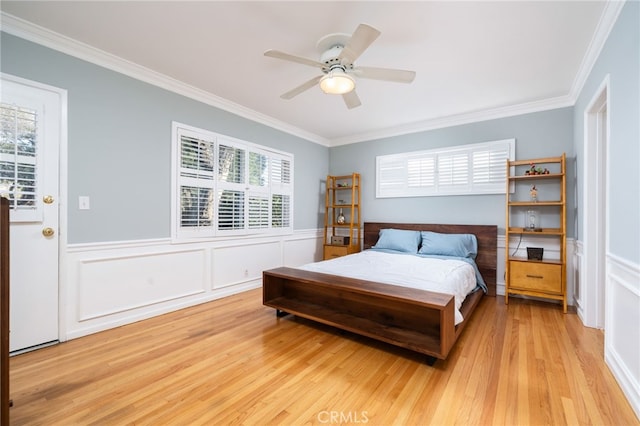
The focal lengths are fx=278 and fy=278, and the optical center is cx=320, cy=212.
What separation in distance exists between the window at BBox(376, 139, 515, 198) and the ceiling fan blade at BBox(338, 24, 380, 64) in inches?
103

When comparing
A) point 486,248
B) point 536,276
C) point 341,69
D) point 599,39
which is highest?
point 599,39

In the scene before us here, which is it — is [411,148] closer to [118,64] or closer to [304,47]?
[304,47]

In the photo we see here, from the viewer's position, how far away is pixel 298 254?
4809 mm

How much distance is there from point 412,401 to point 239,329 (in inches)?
64.8

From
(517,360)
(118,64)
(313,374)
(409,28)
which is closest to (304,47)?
(409,28)

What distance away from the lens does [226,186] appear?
365 cm

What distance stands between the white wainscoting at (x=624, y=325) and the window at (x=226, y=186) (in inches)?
144

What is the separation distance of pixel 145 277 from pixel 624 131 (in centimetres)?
406

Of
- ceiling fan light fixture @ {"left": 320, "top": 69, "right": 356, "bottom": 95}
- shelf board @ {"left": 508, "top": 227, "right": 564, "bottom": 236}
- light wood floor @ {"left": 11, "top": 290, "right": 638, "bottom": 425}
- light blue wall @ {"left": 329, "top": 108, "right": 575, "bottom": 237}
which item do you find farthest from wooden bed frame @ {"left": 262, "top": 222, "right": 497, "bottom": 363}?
ceiling fan light fixture @ {"left": 320, "top": 69, "right": 356, "bottom": 95}

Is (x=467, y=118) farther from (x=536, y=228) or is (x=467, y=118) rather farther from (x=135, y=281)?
(x=135, y=281)

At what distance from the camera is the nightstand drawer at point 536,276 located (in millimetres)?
3135

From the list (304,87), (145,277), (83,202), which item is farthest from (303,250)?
(83,202)

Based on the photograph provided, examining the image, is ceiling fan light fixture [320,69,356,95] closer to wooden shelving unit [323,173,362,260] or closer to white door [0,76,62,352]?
white door [0,76,62,352]

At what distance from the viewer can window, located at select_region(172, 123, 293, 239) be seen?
3205mm
